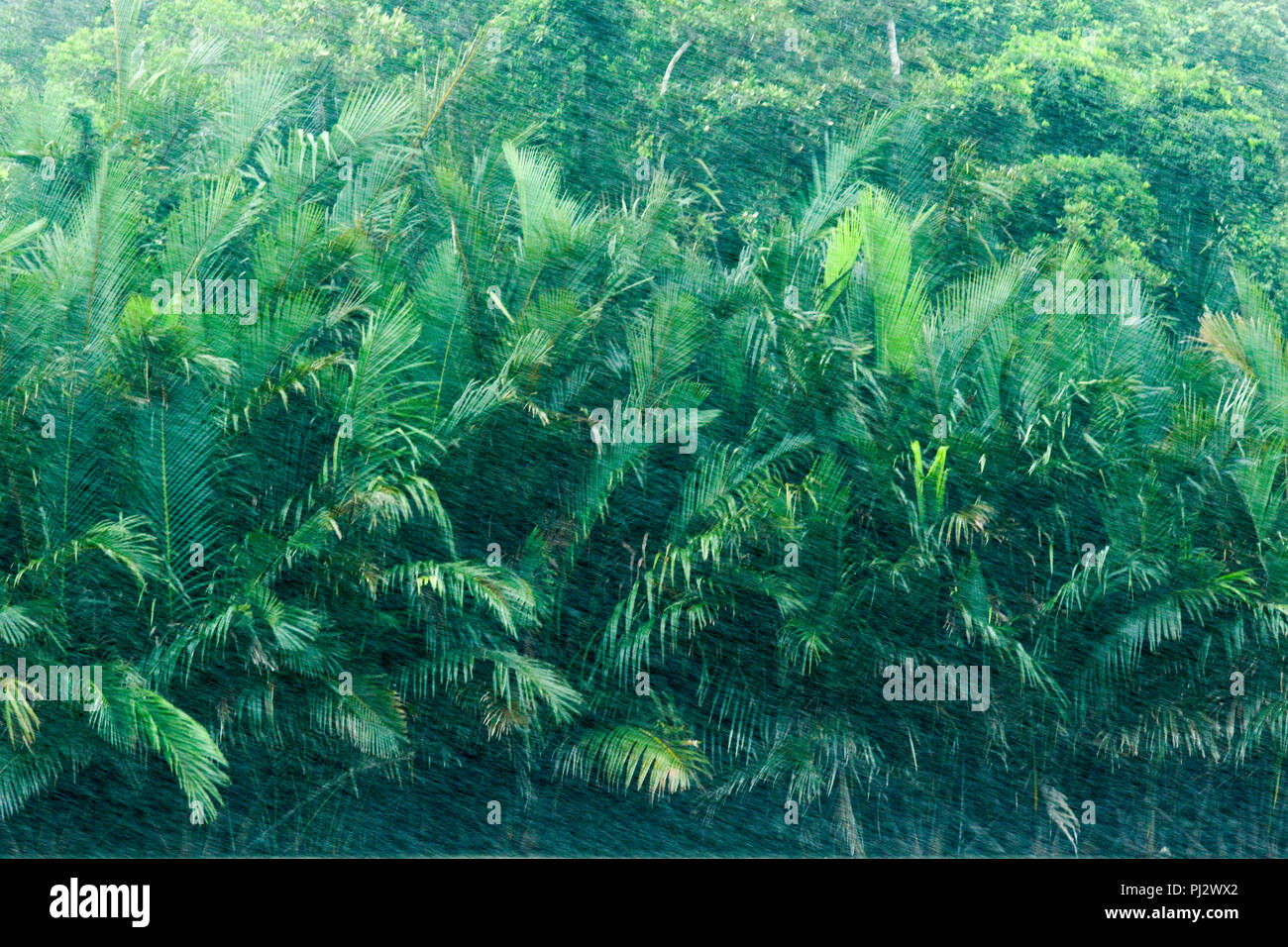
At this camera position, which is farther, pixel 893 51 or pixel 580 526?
pixel 893 51

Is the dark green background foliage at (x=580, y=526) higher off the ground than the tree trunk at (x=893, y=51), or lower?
lower

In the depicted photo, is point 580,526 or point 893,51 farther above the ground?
point 893,51

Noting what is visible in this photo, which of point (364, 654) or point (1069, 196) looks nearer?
point (364, 654)

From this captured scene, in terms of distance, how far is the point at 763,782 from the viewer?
8.27 meters

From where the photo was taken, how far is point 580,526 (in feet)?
26.7

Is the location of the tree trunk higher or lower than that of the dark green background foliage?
higher

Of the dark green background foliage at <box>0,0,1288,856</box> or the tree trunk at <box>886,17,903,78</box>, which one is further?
the tree trunk at <box>886,17,903,78</box>

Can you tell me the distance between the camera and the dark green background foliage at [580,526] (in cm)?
746

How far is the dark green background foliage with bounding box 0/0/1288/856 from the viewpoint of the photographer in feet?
24.5

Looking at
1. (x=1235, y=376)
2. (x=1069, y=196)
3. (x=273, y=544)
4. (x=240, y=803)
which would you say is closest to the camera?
(x=273, y=544)

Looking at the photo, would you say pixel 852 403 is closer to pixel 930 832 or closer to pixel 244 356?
pixel 930 832

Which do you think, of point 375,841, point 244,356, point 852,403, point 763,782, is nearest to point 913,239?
point 852,403

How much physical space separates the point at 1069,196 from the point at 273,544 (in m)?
9.97

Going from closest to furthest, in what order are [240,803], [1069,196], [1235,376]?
[240,803]
[1235,376]
[1069,196]
